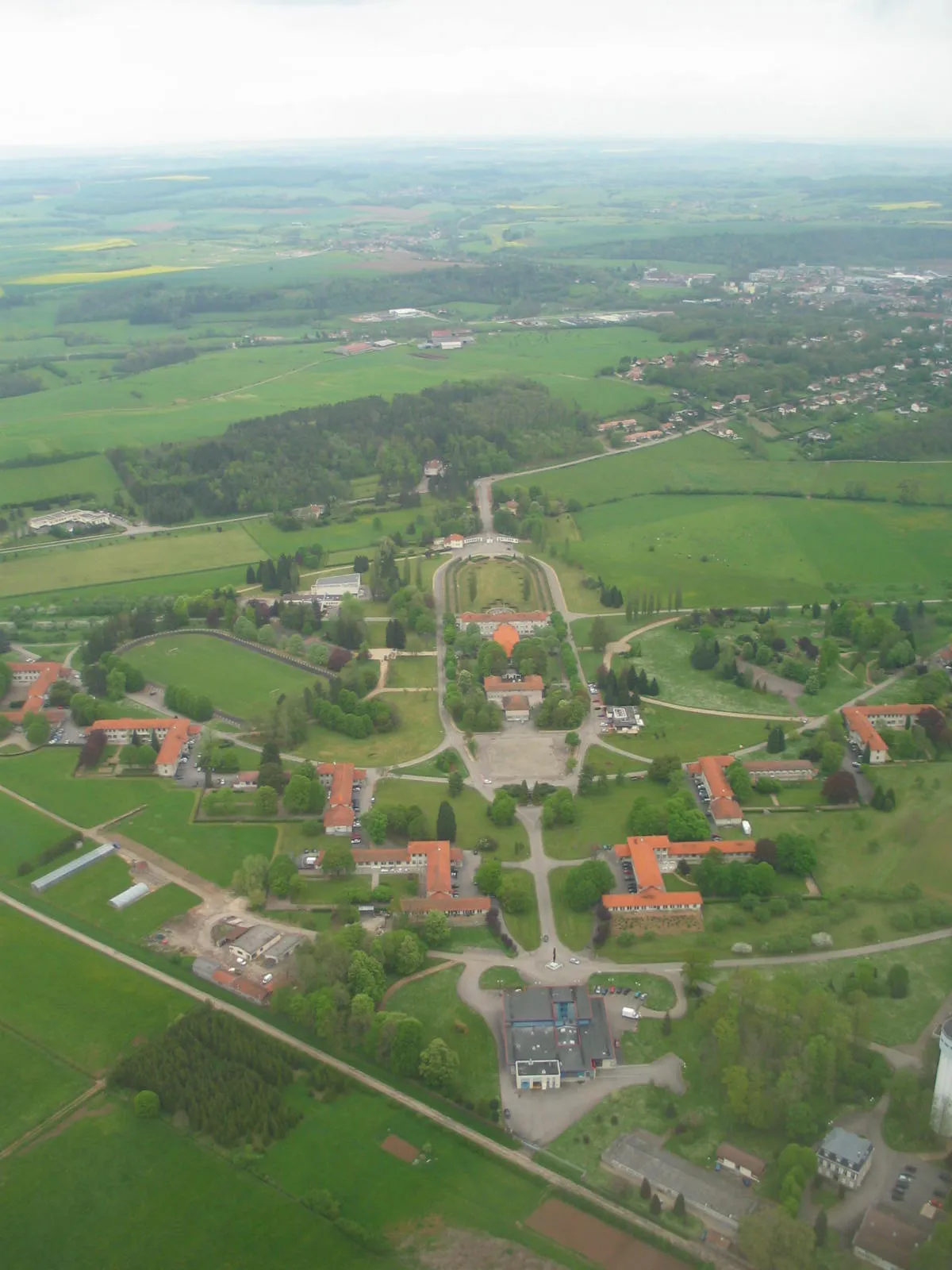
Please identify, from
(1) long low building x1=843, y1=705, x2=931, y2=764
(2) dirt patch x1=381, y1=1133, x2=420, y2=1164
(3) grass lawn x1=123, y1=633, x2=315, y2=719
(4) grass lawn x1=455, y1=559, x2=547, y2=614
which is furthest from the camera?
(4) grass lawn x1=455, y1=559, x2=547, y2=614

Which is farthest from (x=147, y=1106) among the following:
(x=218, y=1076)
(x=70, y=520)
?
(x=70, y=520)

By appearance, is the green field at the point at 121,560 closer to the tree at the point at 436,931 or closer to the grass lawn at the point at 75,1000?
the grass lawn at the point at 75,1000

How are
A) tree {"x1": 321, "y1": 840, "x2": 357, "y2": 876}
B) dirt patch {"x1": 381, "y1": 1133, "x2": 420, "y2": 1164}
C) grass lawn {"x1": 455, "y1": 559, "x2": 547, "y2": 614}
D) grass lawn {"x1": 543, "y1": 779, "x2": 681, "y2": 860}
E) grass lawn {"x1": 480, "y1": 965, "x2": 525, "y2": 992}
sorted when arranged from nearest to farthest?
dirt patch {"x1": 381, "y1": 1133, "x2": 420, "y2": 1164}, grass lawn {"x1": 480, "y1": 965, "x2": 525, "y2": 992}, tree {"x1": 321, "y1": 840, "x2": 357, "y2": 876}, grass lawn {"x1": 543, "y1": 779, "x2": 681, "y2": 860}, grass lawn {"x1": 455, "y1": 559, "x2": 547, "y2": 614}

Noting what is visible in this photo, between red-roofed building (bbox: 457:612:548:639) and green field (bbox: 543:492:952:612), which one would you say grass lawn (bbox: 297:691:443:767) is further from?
green field (bbox: 543:492:952:612)

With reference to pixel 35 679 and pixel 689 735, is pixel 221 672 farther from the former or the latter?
pixel 689 735

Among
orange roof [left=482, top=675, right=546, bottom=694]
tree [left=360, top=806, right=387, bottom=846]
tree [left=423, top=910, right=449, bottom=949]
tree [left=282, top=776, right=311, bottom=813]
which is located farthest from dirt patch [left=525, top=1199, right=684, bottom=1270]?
orange roof [left=482, top=675, right=546, bottom=694]
